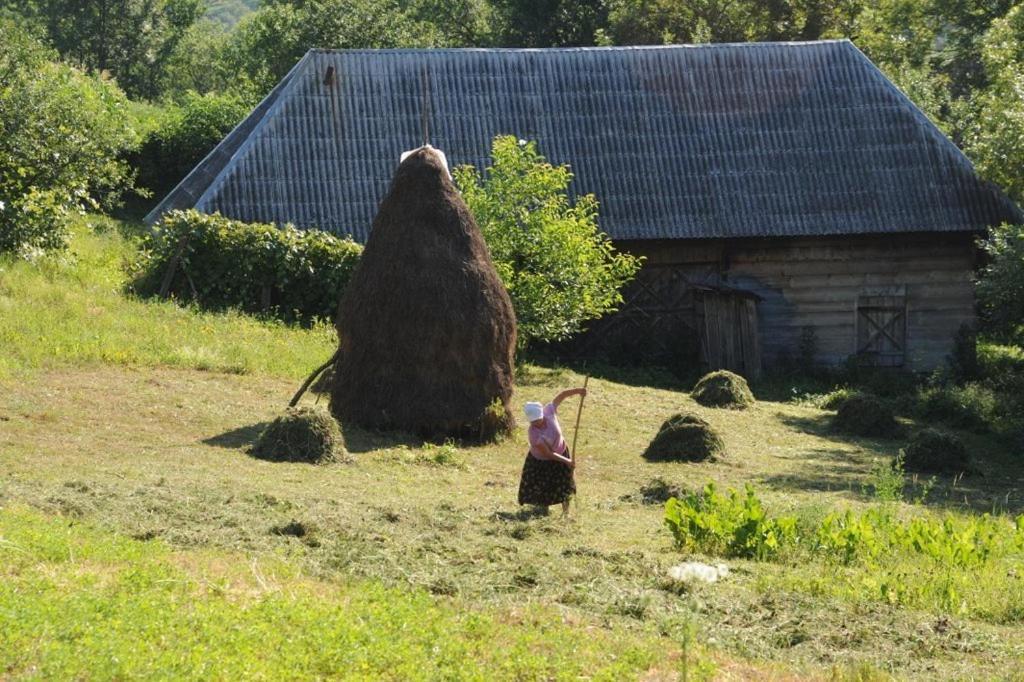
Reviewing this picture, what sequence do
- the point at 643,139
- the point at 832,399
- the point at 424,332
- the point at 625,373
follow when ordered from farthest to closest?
the point at 643,139, the point at 625,373, the point at 832,399, the point at 424,332

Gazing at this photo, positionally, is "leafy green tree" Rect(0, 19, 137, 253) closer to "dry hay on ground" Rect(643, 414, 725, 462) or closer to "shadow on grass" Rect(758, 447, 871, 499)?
"dry hay on ground" Rect(643, 414, 725, 462)

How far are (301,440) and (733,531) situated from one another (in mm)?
5174

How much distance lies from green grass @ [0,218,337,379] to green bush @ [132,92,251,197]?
1009cm

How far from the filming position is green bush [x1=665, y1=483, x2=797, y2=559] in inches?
440

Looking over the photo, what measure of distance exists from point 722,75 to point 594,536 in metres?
18.9

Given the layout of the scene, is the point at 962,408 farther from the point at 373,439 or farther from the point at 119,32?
the point at 119,32

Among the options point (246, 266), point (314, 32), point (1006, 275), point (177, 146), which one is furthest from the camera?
point (314, 32)

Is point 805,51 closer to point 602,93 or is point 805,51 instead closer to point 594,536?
point 602,93

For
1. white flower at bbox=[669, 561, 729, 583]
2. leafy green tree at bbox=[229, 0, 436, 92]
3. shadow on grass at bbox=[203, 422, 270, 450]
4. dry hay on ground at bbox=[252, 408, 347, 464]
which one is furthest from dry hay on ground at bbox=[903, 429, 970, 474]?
leafy green tree at bbox=[229, 0, 436, 92]

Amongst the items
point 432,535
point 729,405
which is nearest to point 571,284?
point 729,405

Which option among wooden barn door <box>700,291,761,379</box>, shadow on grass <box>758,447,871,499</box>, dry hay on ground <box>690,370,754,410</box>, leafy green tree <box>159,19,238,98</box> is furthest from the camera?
leafy green tree <box>159,19,238,98</box>

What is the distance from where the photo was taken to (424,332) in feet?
54.3

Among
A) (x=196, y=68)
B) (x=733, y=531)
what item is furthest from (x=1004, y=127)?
(x=196, y=68)

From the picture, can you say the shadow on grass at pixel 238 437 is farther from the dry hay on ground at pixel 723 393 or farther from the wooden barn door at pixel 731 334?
the wooden barn door at pixel 731 334
